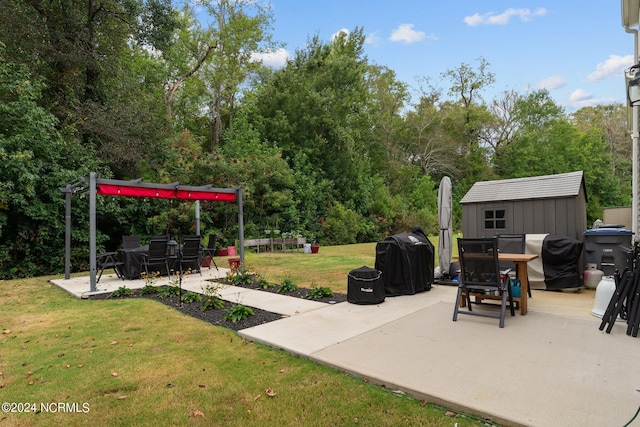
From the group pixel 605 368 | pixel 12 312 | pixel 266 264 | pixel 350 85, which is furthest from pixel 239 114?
pixel 605 368

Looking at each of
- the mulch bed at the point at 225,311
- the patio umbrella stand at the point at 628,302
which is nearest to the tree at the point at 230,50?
the mulch bed at the point at 225,311

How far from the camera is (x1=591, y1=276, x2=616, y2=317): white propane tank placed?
4523mm

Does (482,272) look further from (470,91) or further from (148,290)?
(470,91)

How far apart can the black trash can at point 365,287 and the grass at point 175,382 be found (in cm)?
200

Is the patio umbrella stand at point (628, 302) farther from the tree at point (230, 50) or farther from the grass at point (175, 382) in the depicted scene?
the tree at point (230, 50)

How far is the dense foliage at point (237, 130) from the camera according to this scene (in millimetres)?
11523

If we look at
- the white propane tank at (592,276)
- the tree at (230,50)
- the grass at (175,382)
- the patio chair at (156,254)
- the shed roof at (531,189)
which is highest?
the tree at (230,50)

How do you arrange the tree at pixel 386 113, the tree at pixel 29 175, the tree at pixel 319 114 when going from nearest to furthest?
the tree at pixel 29 175, the tree at pixel 319 114, the tree at pixel 386 113

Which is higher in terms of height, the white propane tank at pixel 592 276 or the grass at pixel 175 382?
the white propane tank at pixel 592 276

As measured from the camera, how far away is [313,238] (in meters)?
17.2

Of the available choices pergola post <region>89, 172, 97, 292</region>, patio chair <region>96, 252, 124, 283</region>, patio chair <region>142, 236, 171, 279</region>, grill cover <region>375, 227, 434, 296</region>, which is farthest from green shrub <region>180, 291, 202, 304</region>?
patio chair <region>96, 252, 124, 283</region>

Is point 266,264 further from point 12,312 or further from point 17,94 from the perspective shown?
point 17,94

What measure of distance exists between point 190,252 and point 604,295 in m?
7.88

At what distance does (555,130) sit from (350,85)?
18432mm
